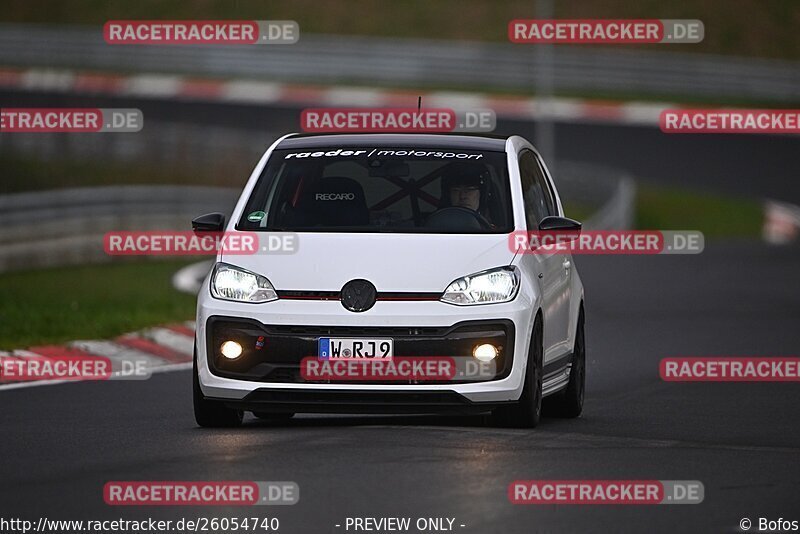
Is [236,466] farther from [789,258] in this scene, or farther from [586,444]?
[789,258]

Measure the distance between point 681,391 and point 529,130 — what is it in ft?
118

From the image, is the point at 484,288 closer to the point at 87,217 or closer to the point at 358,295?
the point at 358,295

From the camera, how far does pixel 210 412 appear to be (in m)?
10.6

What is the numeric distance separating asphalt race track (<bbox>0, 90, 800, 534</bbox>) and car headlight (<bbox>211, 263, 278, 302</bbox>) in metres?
0.73
